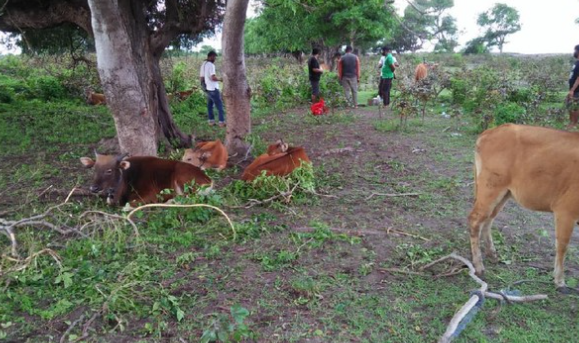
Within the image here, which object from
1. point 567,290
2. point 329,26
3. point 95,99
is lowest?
point 567,290

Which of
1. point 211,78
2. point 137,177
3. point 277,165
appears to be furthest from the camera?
point 211,78

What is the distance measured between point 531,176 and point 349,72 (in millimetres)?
10232

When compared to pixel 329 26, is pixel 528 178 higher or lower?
lower

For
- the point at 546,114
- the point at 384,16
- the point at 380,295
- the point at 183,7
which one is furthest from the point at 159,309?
the point at 384,16

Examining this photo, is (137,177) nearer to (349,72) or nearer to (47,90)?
(349,72)

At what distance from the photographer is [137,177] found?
5609 millimetres

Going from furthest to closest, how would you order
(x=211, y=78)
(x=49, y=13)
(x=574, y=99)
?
(x=211, y=78) → (x=574, y=99) → (x=49, y=13)

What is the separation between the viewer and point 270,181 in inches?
227

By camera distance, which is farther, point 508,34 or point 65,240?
point 508,34

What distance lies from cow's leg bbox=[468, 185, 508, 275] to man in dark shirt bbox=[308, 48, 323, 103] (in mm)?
10224

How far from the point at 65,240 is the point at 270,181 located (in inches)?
93.5

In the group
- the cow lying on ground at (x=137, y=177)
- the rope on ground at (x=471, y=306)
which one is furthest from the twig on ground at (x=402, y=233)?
the cow lying on ground at (x=137, y=177)

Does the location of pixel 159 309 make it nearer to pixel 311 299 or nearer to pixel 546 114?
pixel 311 299

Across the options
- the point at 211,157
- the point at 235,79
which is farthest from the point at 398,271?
the point at 235,79
